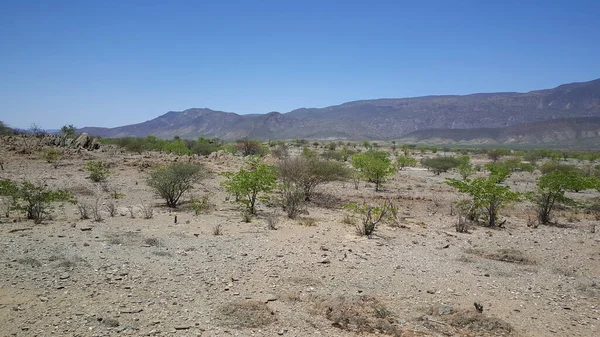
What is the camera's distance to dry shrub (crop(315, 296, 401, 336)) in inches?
243

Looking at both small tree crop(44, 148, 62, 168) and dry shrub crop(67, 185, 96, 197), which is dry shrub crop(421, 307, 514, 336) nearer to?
dry shrub crop(67, 185, 96, 197)

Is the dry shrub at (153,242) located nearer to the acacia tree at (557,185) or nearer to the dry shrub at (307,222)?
the dry shrub at (307,222)

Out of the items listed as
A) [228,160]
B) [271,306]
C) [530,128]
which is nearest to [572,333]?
[271,306]

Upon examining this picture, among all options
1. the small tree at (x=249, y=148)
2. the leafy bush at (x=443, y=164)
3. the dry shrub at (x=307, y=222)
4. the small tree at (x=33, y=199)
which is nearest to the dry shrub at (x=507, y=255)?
the dry shrub at (x=307, y=222)

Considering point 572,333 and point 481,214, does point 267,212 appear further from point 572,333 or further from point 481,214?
point 572,333

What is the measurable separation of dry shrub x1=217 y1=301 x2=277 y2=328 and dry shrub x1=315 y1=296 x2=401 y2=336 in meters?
0.93

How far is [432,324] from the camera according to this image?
252 inches

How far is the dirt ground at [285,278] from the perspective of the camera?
6.11 meters

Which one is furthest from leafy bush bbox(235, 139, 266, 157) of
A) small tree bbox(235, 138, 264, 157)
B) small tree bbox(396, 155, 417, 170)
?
small tree bbox(396, 155, 417, 170)

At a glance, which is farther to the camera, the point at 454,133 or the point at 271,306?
the point at 454,133

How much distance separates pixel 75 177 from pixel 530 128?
579 feet

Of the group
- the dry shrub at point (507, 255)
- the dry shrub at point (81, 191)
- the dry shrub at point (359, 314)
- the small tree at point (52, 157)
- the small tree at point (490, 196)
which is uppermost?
the small tree at point (52, 157)

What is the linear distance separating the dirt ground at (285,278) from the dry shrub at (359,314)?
0.02m

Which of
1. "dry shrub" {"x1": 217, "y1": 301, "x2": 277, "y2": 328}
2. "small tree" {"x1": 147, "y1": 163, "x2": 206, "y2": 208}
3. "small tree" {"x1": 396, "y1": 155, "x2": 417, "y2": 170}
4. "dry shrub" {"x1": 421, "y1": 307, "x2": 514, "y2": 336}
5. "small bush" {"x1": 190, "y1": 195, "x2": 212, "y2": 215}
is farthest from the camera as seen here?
"small tree" {"x1": 396, "y1": 155, "x2": 417, "y2": 170}
